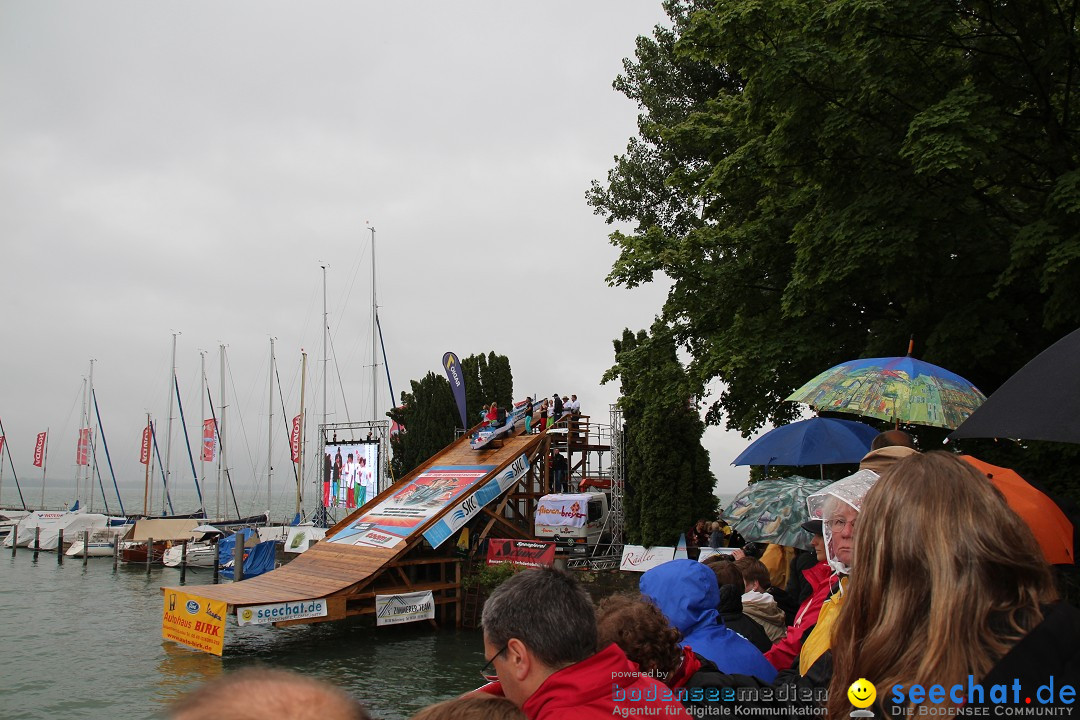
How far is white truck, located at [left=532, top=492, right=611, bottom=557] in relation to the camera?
22.4 metres

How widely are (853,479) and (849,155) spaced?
10.4 meters

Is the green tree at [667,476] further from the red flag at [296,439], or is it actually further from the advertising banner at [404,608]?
the red flag at [296,439]

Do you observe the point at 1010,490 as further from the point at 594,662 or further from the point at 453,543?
the point at 453,543

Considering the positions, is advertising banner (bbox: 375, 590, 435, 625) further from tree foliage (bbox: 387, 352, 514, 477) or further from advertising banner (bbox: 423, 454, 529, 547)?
tree foliage (bbox: 387, 352, 514, 477)

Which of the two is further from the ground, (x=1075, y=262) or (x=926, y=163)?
(x=926, y=163)

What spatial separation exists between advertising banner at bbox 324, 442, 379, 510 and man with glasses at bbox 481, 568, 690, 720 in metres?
27.9

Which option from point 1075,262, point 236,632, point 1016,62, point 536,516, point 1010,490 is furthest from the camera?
point 536,516

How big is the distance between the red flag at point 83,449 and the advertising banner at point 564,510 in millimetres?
55681

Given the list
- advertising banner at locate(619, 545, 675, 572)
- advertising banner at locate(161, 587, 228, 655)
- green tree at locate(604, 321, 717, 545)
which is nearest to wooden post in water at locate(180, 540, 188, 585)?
advertising banner at locate(161, 587, 228, 655)

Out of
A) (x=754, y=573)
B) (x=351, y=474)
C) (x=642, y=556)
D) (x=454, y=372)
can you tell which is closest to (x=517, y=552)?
(x=642, y=556)

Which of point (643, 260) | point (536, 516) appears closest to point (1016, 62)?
point (643, 260)

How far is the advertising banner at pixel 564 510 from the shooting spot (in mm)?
22484

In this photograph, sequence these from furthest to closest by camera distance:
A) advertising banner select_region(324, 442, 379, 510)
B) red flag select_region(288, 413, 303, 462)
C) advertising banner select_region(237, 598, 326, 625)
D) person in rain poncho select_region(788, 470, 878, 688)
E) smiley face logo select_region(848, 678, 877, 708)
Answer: red flag select_region(288, 413, 303, 462), advertising banner select_region(324, 442, 379, 510), advertising banner select_region(237, 598, 326, 625), person in rain poncho select_region(788, 470, 878, 688), smiley face logo select_region(848, 678, 877, 708)

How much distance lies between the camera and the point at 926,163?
32.6 ft
